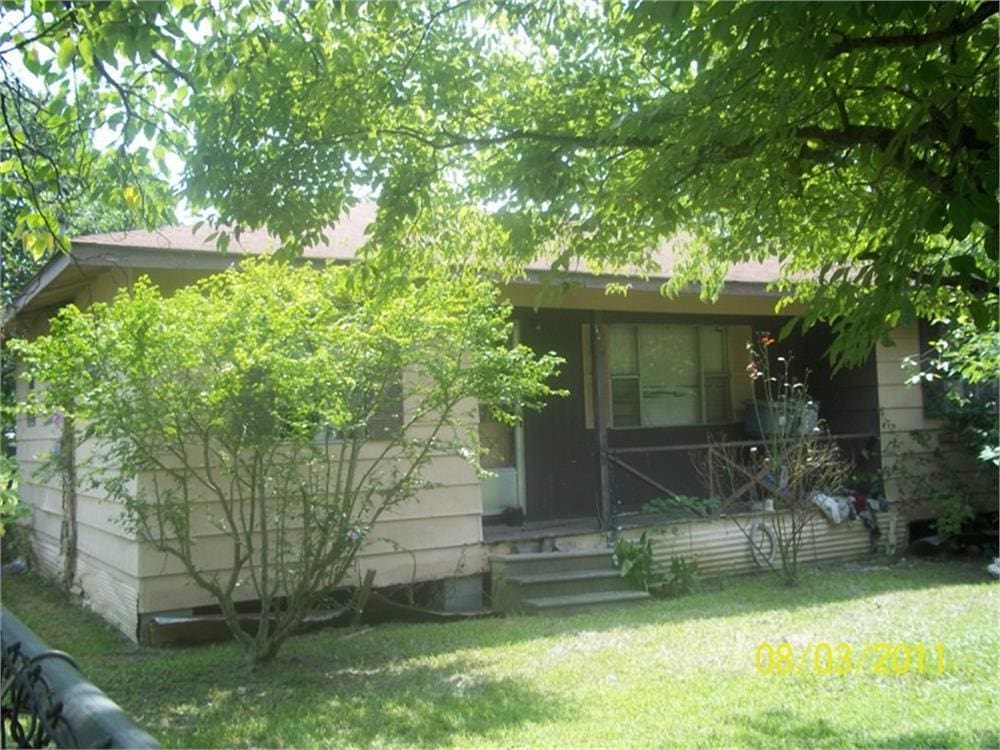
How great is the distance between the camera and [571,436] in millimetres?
11234

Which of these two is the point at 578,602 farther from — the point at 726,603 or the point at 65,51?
the point at 65,51

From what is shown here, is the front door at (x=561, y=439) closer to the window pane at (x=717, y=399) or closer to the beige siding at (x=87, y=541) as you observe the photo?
the window pane at (x=717, y=399)

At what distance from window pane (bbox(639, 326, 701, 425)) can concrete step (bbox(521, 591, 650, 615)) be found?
11.0 feet

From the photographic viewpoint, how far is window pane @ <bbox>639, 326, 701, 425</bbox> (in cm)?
1198

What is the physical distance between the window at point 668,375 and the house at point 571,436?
0.02 meters

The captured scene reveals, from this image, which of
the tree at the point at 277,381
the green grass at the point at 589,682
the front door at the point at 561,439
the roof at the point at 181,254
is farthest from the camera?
the front door at the point at 561,439

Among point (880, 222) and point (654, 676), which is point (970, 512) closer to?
point (654, 676)

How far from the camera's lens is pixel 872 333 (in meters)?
4.18

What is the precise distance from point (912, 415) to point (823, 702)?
7.61 m

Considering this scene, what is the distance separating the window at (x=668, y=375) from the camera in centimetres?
1181

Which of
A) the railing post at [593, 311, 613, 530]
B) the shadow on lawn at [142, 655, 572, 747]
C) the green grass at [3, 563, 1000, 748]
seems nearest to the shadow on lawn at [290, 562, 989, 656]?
the green grass at [3, 563, 1000, 748]

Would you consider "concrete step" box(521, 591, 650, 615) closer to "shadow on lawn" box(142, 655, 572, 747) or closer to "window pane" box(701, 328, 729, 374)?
"shadow on lawn" box(142, 655, 572, 747)

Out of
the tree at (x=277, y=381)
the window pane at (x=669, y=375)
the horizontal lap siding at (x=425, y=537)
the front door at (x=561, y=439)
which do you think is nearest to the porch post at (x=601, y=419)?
the front door at (x=561, y=439)

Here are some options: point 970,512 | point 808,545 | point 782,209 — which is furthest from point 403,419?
point 970,512
